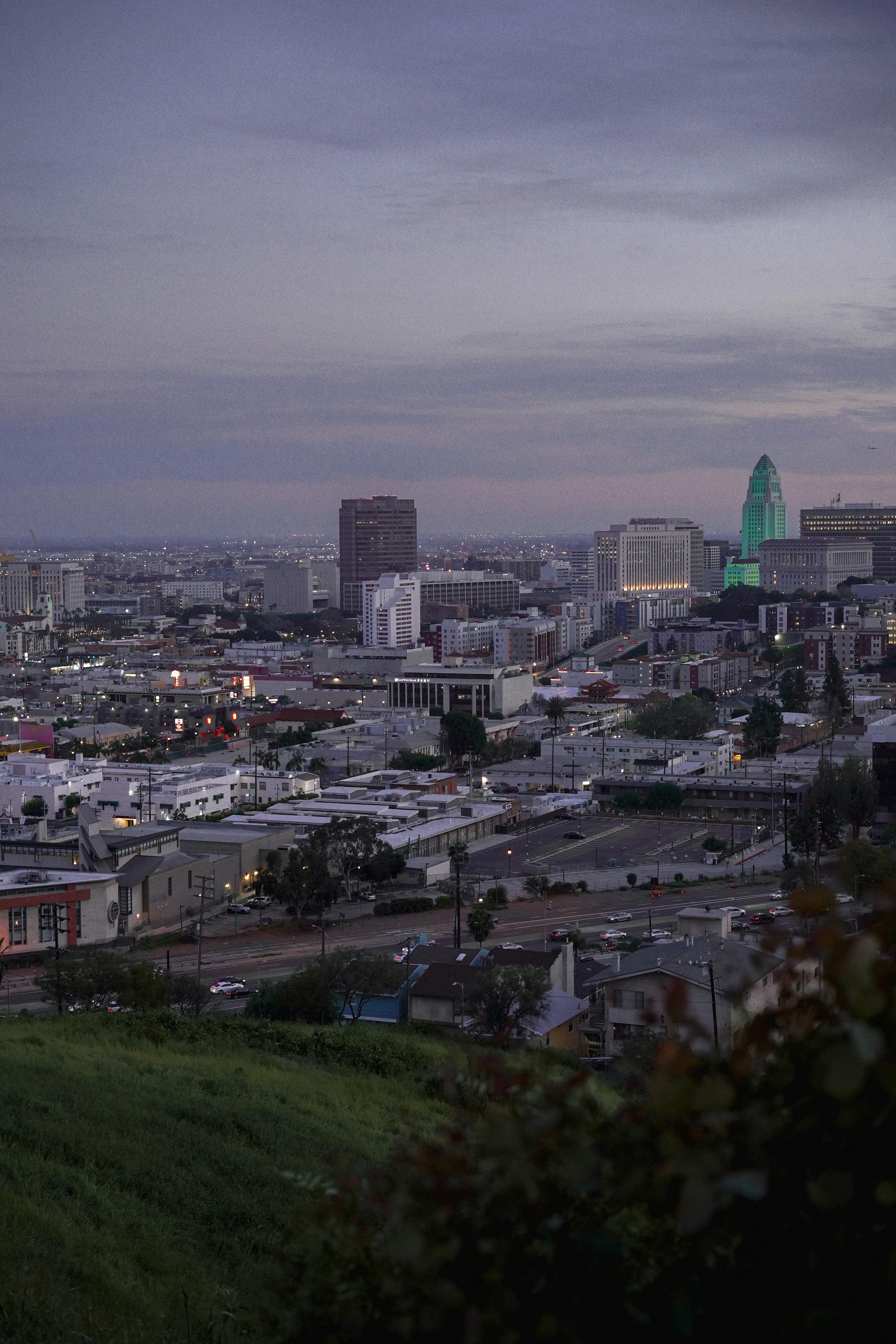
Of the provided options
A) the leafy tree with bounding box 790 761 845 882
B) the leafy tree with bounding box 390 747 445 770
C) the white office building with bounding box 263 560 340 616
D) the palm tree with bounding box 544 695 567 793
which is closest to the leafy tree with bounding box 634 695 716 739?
the palm tree with bounding box 544 695 567 793

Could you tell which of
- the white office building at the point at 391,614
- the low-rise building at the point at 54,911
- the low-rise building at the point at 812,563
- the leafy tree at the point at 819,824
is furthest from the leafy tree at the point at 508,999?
the low-rise building at the point at 812,563

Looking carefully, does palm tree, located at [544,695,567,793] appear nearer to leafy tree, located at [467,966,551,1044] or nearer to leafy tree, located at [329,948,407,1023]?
leafy tree, located at [329,948,407,1023]

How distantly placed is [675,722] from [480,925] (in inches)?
399

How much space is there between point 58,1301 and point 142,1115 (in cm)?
131

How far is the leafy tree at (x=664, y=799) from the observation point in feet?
45.1

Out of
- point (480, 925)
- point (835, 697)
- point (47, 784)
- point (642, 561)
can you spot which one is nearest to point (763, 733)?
point (835, 697)

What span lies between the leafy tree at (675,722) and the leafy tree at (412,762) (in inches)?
126

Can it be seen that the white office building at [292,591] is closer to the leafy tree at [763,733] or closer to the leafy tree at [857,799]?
the leafy tree at [763,733]

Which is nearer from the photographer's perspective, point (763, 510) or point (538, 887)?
point (538, 887)

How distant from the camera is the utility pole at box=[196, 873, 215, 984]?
289 inches

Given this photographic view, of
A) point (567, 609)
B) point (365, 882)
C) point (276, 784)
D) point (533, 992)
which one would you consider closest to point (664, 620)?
point (567, 609)

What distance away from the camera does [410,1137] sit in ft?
3.08

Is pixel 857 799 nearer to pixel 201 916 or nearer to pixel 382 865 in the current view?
pixel 382 865

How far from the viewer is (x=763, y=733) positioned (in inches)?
685
